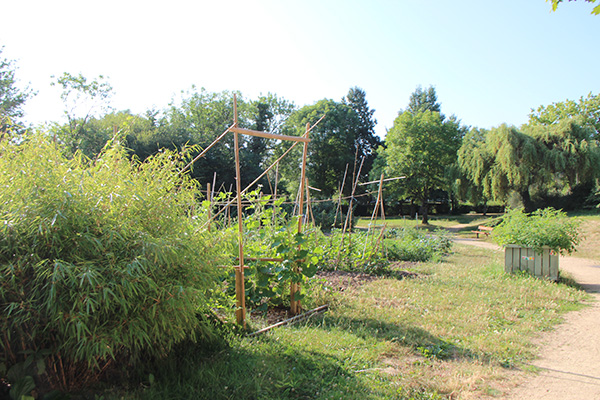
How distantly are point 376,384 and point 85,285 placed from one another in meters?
2.09

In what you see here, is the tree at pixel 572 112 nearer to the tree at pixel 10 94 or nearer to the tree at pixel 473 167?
the tree at pixel 473 167

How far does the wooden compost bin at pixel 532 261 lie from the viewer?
6.50 metres

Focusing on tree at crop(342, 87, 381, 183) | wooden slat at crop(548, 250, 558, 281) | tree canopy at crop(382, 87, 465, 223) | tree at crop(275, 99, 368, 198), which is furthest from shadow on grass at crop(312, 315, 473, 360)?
tree at crop(342, 87, 381, 183)

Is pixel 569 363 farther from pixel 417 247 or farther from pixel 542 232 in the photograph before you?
pixel 417 247

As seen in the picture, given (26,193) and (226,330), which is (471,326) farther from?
(26,193)

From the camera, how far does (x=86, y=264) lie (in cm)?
203

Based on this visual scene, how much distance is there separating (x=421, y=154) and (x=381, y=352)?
22848mm

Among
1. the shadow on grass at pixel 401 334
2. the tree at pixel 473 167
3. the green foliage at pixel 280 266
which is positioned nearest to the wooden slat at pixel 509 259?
the shadow on grass at pixel 401 334

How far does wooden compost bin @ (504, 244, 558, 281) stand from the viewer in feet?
21.3

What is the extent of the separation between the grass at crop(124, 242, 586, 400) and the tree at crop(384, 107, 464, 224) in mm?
19357

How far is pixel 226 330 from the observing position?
324 centimetres

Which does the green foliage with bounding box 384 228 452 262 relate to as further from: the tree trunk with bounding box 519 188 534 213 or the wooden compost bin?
the tree trunk with bounding box 519 188 534 213

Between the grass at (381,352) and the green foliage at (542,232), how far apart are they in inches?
48.8

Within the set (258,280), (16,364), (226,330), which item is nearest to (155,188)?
(16,364)
